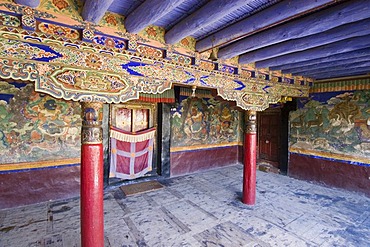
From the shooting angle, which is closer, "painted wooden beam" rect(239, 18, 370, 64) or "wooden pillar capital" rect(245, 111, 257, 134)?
"painted wooden beam" rect(239, 18, 370, 64)

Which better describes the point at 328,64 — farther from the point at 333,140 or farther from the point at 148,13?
the point at 148,13

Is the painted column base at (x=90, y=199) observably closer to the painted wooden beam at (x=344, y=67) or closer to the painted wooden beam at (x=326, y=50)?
the painted wooden beam at (x=326, y=50)

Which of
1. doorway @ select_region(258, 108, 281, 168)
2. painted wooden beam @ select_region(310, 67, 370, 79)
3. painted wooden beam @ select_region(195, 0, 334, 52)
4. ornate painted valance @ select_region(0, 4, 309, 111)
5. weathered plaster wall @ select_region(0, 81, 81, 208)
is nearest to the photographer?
painted wooden beam @ select_region(195, 0, 334, 52)

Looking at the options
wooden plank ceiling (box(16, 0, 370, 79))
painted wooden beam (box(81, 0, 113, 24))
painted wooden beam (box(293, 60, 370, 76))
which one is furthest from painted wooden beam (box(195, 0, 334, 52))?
painted wooden beam (box(293, 60, 370, 76))

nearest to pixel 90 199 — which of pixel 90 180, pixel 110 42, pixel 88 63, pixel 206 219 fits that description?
pixel 90 180

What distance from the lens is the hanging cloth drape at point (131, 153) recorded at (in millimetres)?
5191

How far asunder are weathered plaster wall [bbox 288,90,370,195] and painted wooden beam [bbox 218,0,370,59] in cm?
381

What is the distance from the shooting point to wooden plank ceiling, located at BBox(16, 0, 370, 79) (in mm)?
1956

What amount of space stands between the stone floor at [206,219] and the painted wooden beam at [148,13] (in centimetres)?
298

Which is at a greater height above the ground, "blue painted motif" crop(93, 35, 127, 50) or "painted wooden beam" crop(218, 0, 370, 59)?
"painted wooden beam" crop(218, 0, 370, 59)

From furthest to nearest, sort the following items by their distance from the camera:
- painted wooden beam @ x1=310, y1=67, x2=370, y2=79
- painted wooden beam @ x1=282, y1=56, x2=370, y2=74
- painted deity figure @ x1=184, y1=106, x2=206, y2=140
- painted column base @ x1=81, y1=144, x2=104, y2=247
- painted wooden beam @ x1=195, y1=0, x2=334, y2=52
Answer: painted deity figure @ x1=184, y1=106, x2=206, y2=140
painted wooden beam @ x1=310, y1=67, x2=370, y2=79
painted wooden beam @ x1=282, y1=56, x2=370, y2=74
painted column base @ x1=81, y1=144, x2=104, y2=247
painted wooden beam @ x1=195, y1=0, x2=334, y2=52

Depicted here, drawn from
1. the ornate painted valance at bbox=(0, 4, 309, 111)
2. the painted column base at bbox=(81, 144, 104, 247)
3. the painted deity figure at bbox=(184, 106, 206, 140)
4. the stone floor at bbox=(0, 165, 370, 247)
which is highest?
the ornate painted valance at bbox=(0, 4, 309, 111)

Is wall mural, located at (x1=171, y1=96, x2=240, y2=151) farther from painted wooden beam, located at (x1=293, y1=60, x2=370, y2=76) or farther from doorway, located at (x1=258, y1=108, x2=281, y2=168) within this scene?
painted wooden beam, located at (x1=293, y1=60, x2=370, y2=76)

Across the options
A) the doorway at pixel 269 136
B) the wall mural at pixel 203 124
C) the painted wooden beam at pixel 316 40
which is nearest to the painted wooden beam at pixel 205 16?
the painted wooden beam at pixel 316 40
